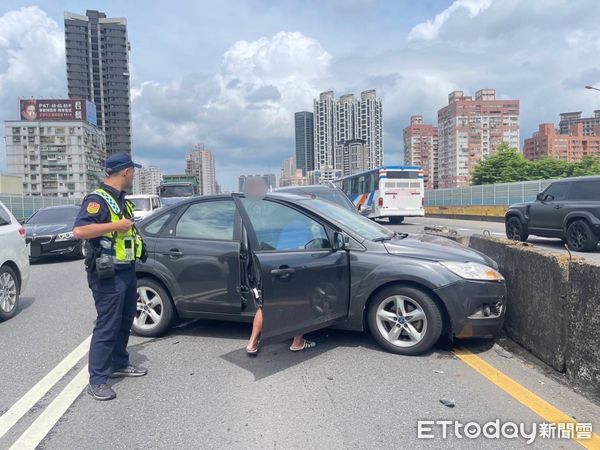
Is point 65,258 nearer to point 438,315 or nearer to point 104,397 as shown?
point 104,397

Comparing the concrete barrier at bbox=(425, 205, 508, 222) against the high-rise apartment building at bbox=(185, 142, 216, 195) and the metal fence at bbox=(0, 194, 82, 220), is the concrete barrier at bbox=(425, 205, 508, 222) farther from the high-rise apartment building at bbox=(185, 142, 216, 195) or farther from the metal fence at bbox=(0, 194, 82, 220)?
the high-rise apartment building at bbox=(185, 142, 216, 195)

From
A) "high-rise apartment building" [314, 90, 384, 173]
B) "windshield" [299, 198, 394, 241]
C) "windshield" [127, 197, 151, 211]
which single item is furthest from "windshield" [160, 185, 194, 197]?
"high-rise apartment building" [314, 90, 384, 173]

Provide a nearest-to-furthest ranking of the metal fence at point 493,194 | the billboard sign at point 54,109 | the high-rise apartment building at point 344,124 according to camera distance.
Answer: the metal fence at point 493,194 → the high-rise apartment building at point 344,124 → the billboard sign at point 54,109

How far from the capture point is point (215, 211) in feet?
17.3

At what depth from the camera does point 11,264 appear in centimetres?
677

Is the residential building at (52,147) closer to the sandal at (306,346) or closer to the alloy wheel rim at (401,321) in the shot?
the sandal at (306,346)

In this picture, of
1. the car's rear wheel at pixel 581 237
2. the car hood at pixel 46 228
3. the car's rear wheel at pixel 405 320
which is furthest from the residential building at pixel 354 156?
the car's rear wheel at pixel 405 320

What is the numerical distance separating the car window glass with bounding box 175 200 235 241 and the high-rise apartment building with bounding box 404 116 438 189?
345 feet

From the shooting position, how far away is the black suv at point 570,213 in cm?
1175

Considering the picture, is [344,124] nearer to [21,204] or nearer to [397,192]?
[21,204]

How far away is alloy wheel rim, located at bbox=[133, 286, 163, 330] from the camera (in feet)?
17.5

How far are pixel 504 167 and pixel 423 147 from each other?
52772 mm

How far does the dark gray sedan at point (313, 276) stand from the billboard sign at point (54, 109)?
4981 inches

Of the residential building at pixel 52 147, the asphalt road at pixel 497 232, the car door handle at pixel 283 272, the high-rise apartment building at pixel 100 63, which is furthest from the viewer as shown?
the high-rise apartment building at pixel 100 63
